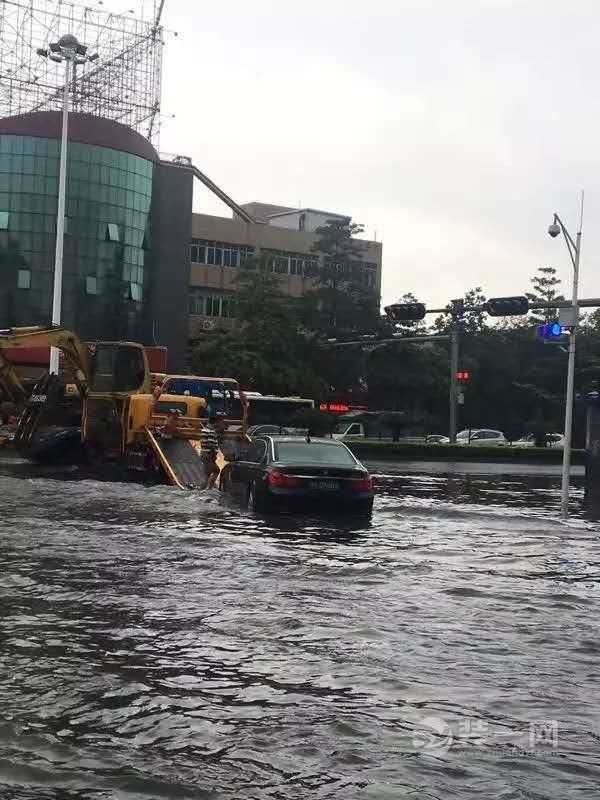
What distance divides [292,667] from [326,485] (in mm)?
9095

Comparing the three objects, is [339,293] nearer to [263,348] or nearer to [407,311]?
[263,348]

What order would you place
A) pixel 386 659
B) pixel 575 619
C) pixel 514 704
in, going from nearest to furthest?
pixel 514 704 → pixel 386 659 → pixel 575 619

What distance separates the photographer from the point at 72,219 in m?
63.0

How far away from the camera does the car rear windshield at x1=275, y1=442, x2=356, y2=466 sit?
1644 centimetres

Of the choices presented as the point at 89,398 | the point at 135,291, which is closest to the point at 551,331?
the point at 89,398

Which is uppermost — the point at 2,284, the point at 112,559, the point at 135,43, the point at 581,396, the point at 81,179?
the point at 135,43

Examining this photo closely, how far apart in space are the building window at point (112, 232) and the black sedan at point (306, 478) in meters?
49.5

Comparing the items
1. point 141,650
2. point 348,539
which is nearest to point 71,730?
point 141,650

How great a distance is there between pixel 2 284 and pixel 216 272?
1993 cm

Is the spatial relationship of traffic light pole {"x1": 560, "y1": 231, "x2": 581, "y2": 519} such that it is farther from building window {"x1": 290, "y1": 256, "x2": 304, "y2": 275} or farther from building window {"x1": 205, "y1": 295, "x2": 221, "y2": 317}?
building window {"x1": 290, "y1": 256, "x2": 304, "y2": 275}

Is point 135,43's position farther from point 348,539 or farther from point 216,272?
point 348,539

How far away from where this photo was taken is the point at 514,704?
20.3ft

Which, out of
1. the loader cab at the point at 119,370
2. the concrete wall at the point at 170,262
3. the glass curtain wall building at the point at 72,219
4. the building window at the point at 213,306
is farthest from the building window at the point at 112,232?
the loader cab at the point at 119,370

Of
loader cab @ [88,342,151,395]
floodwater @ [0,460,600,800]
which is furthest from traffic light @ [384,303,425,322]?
floodwater @ [0,460,600,800]
